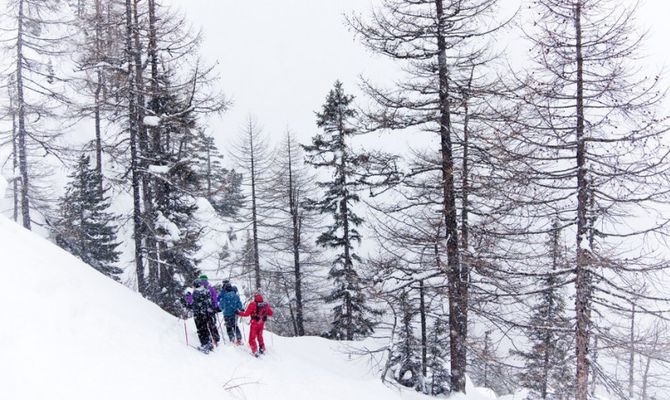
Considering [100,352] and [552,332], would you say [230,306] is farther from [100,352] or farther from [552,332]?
[552,332]

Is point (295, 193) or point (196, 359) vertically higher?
point (295, 193)

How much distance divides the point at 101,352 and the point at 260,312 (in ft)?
14.2

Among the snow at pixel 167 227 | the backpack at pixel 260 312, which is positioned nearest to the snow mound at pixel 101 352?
the backpack at pixel 260 312

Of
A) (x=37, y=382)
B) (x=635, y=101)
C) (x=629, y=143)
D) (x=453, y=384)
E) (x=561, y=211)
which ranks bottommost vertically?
(x=453, y=384)

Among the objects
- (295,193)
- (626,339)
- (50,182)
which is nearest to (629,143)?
(626,339)

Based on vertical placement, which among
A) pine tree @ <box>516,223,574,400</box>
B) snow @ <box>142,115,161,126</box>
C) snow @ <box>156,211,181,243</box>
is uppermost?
snow @ <box>142,115,161,126</box>

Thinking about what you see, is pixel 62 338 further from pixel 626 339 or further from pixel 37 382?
pixel 626 339

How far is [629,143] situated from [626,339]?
13.1 ft

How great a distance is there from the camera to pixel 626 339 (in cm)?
874

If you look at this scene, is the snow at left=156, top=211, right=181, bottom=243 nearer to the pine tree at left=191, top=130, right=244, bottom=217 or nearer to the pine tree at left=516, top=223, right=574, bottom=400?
the pine tree at left=516, top=223, right=574, bottom=400

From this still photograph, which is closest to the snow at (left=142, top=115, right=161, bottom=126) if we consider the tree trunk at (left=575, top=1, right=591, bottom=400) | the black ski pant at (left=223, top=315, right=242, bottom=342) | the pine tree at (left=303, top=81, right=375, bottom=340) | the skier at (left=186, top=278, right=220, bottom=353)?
the skier at (left=186, top=278, right=220, bottom=353)

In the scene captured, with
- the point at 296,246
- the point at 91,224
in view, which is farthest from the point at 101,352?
the point at 91,224

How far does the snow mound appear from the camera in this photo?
5.26 m

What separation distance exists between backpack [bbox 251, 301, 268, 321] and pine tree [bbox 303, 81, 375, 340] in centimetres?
1058
